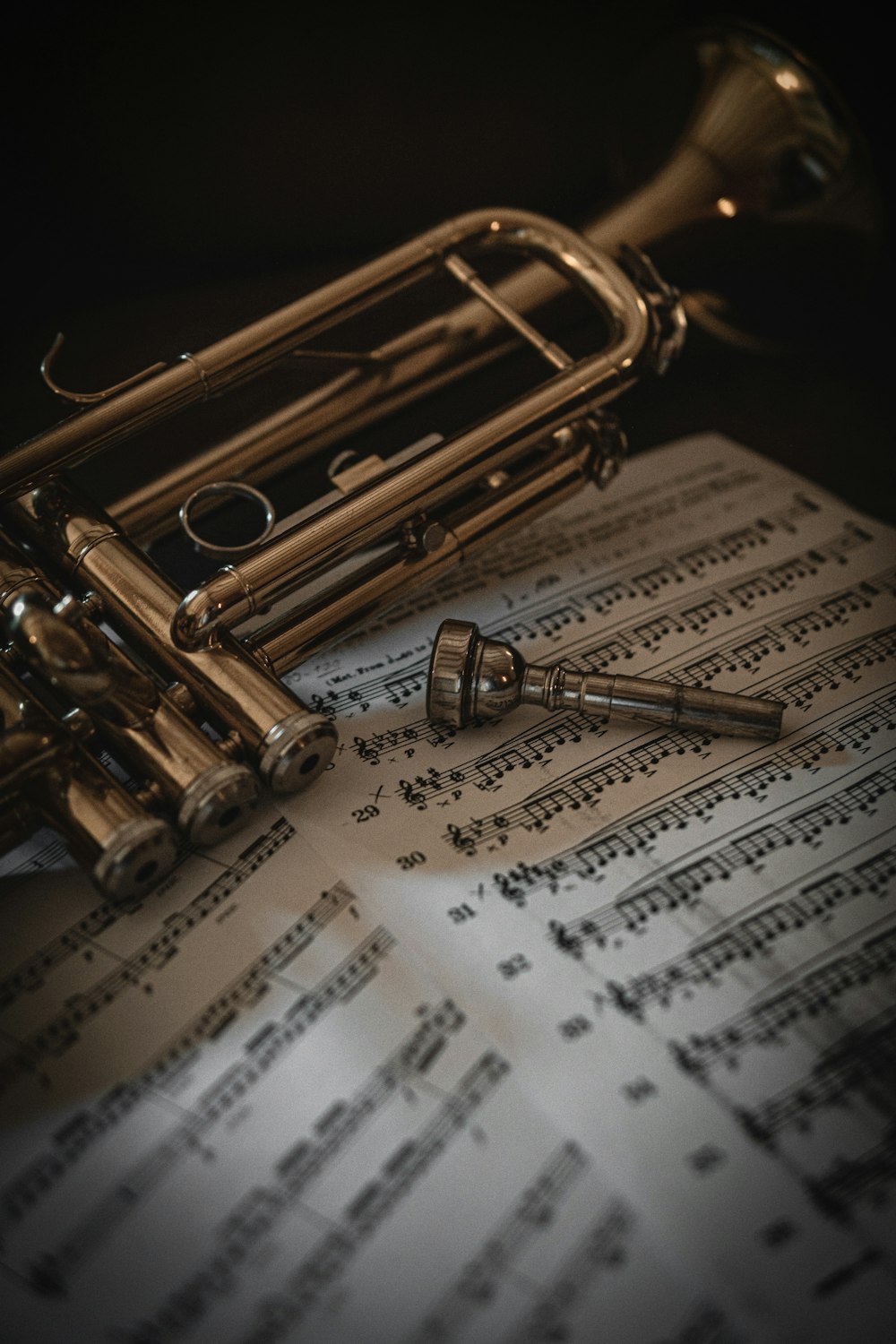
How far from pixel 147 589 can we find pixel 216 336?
0.83 ft

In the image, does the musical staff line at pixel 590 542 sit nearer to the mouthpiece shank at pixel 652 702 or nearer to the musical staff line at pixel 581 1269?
the mouthpiece shank at pixel 652 702

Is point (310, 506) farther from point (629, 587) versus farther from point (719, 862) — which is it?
point (719, 862)

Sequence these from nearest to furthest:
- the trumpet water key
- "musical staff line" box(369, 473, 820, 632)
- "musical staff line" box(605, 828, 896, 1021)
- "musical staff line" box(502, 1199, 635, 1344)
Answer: "musical staff line" box(502, 1199, 635, 1344) < "musical staff line" box(605, 828, 896, 1021) < the trumpet water key < "musical staff line" box(369, 473, 820, 632)

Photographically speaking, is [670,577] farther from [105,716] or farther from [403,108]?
[403,108]

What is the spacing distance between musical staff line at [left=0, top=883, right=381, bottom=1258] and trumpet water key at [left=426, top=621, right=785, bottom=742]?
0.16m

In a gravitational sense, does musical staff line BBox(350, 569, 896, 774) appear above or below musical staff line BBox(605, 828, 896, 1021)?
above

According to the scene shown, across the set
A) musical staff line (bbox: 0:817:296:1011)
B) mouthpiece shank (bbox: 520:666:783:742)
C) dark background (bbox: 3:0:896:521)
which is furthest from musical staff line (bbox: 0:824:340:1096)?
dark background (bbox: 3:0:896:521)

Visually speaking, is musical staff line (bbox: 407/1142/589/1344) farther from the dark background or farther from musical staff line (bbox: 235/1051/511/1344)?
the dark background

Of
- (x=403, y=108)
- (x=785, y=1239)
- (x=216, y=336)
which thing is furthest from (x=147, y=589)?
(x=403, y=108)

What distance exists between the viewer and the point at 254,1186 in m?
0.50

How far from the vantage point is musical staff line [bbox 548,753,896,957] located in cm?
59

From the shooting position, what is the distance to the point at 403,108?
40.3 inches

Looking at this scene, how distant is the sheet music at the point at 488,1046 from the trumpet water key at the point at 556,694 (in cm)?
2

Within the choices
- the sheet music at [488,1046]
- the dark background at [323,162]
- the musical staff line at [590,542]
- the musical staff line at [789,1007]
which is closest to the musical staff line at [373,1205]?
the sheet music at [488,1046]
